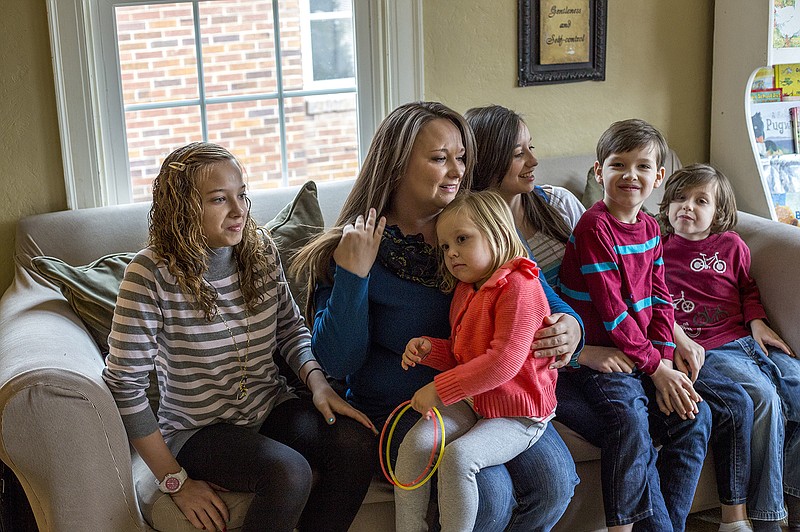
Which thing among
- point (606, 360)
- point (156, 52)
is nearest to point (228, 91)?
point (156, 52)

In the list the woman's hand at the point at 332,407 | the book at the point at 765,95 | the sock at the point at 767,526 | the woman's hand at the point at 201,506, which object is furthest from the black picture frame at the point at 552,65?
the woman's hand at the point at 201,506

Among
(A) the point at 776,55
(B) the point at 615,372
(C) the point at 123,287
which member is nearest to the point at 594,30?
(A) the point at 776,55

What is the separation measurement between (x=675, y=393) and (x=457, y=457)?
0.66m

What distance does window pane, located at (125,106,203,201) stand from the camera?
2.70 m

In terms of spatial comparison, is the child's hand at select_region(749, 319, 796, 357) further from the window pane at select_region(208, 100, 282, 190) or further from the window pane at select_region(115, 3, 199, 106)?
the window pane at select_region(115, 3, 199, 106)

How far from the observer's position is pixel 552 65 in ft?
9.79

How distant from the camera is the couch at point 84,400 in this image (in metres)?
1.66

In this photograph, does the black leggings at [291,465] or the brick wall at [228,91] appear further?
the brick wall at [228,91]

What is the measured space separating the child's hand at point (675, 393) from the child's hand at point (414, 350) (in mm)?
651

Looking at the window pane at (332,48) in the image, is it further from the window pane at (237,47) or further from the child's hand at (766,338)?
the child's hand at (766,338)

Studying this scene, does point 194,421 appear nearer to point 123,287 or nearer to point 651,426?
point 123,287

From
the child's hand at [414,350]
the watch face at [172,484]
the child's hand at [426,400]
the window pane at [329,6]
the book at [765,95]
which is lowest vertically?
the watch face at [172,484]

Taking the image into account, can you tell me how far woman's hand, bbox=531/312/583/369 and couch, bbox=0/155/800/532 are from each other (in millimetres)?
272

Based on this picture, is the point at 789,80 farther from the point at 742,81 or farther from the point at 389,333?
the point at 389,333
